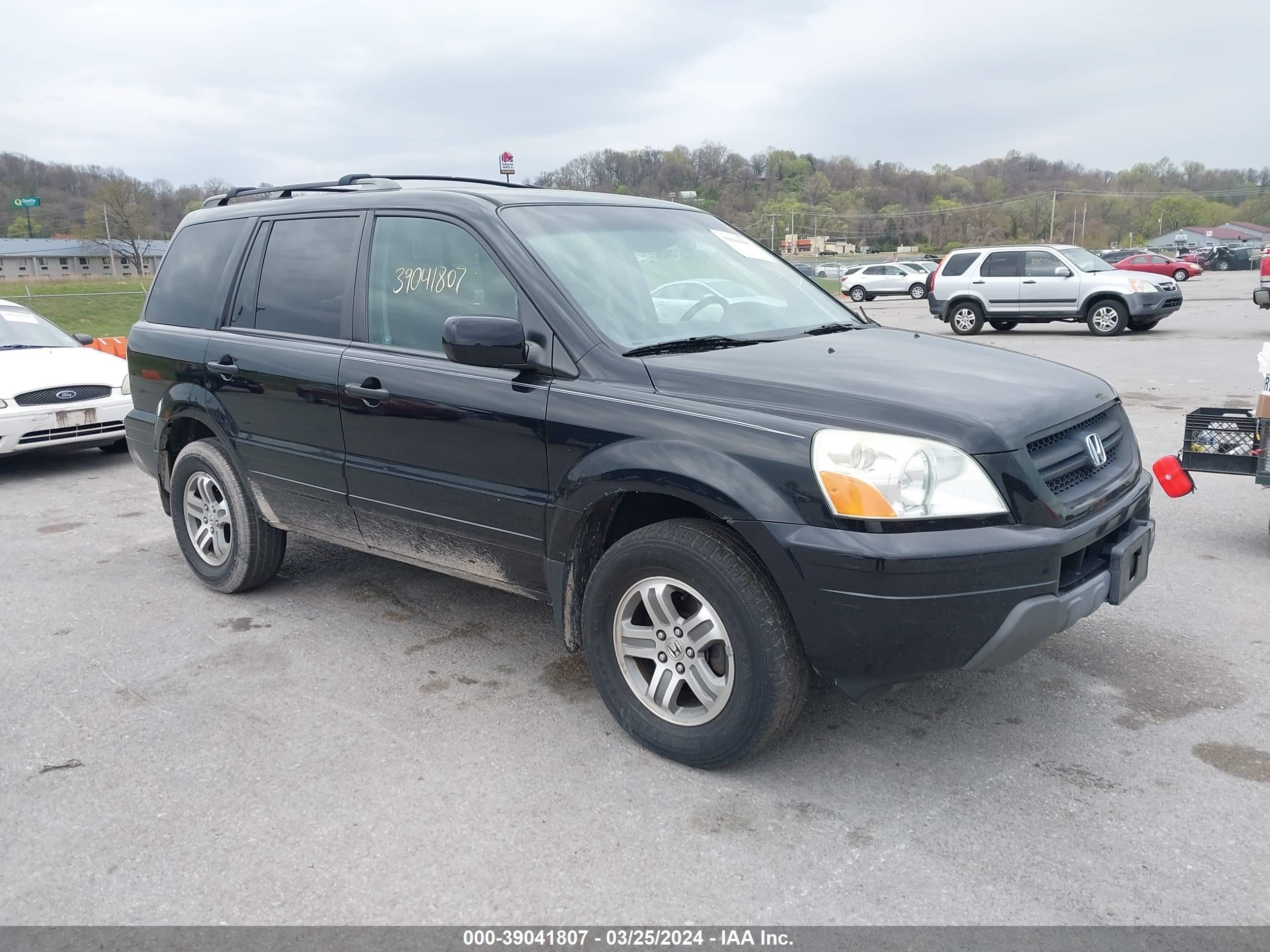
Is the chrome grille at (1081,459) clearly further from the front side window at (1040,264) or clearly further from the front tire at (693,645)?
the front side window at (1040,264)

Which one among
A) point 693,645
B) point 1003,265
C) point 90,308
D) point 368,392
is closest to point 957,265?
point 1003,265

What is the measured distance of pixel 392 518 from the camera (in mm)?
4133

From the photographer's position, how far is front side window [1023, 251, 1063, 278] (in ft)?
64.3

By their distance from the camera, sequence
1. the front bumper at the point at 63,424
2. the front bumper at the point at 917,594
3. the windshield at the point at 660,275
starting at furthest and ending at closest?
the front bumper at the point at 63,424 < the windshield at the point at 660,275 < the front bumper at the point at 917,594

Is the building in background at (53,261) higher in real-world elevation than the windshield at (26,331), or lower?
higher

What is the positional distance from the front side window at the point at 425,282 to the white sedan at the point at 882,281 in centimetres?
4023

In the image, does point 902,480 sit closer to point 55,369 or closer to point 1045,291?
point 55,369

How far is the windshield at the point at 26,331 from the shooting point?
906 cm

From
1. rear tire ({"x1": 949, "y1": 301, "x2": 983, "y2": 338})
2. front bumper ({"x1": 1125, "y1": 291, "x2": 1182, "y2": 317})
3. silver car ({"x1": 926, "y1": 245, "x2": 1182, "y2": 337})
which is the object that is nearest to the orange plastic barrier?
rear tire ({"x1": 949, "y1": 301, "x2": 983, "y2": 338})

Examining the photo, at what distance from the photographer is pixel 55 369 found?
846 cm

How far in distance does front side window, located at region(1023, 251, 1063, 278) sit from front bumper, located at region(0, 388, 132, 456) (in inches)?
668

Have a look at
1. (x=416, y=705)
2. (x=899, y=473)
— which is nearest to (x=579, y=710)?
(x=416, y=705)

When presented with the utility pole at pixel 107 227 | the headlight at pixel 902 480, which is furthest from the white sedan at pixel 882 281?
the utility pole at pixel 107 227
